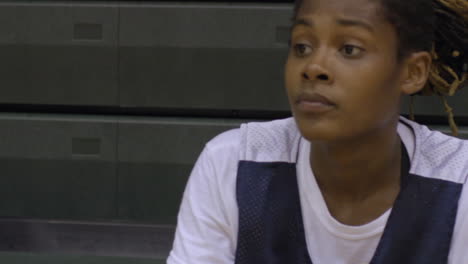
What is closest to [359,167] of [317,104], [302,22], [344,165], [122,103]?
[344,165]

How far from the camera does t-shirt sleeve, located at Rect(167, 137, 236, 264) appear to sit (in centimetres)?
190

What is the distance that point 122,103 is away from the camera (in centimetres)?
514

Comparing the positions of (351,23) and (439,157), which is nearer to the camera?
(351,23)

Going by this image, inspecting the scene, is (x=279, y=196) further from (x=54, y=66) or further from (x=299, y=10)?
(x=54, y=66)

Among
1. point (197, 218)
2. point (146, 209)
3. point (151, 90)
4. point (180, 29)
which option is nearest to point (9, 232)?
point (146, 209)

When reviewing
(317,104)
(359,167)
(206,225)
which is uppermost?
(317,104)

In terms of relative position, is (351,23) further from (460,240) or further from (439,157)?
(460,240)

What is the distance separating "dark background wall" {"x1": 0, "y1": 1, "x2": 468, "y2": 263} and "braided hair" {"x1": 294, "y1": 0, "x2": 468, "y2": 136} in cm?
292

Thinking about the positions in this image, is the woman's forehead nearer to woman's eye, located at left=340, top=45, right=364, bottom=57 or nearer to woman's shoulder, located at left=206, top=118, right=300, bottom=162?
woman's eye, located at left=340, top=45, right=364, bottom=57

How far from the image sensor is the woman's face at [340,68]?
1.79m

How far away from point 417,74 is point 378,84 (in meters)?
0.17

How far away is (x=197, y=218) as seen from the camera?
192cm

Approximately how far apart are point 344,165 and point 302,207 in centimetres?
13

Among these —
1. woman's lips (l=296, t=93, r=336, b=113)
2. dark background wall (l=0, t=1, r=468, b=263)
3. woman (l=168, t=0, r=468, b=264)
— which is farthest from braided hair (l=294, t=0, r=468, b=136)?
dark background wall (l=0, t=1, r=468, b=263)
